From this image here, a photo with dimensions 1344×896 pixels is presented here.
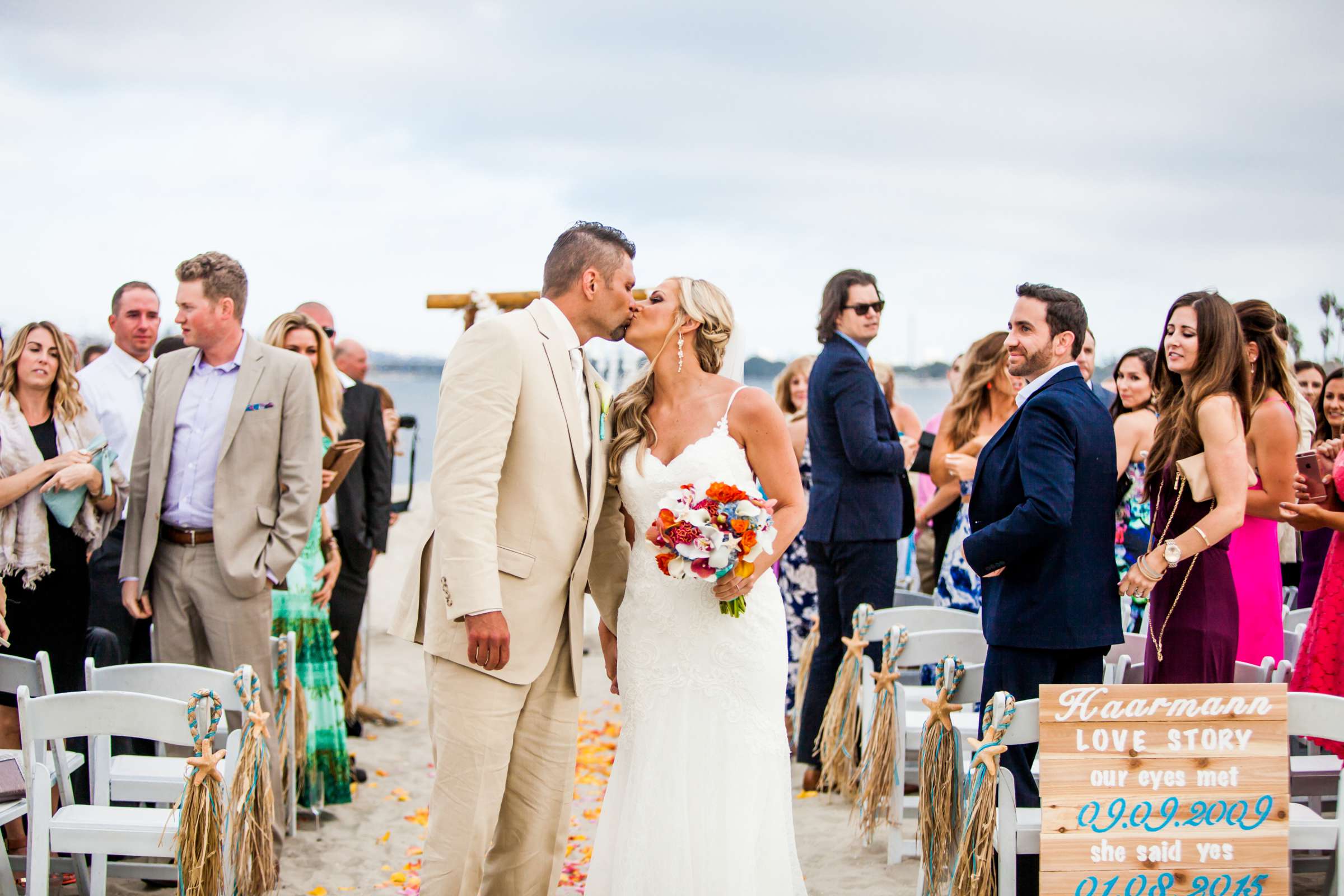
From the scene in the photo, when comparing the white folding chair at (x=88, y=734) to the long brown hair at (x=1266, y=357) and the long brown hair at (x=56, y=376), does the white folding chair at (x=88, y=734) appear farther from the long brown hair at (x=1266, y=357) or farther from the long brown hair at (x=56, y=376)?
the long brown hair at (x=1266, y=357)

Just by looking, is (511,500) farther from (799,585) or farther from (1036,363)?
(799,585)

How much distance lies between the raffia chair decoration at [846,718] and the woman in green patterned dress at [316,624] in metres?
2.47

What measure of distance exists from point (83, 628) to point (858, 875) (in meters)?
3.48

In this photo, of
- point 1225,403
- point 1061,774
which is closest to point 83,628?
point 1061,774

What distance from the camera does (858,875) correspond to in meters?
4.89

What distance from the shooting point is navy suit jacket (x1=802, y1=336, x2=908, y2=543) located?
19.1 feet

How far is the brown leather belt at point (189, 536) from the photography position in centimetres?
470

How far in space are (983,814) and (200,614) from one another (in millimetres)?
3215

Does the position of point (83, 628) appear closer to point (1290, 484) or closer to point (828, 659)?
point (828, 659)

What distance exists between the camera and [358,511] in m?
6.75

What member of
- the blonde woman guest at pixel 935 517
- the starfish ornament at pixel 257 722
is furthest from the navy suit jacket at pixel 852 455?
the starfish ornament at pixel 257 722

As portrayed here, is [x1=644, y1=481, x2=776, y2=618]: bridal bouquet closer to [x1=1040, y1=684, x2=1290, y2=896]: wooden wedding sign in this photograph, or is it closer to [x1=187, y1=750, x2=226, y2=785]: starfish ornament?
[x1=1040, y1=684, x2=1290, y2=896]: wooden wedding sign

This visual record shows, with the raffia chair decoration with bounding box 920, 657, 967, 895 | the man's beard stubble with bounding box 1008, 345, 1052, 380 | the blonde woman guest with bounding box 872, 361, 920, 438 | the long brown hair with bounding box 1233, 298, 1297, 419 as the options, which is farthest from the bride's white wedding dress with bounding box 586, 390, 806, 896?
the blonde woman guest with bounding box 872, 361, 920, 438

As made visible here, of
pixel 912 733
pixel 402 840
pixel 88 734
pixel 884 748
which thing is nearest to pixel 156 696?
pixel 88 734
